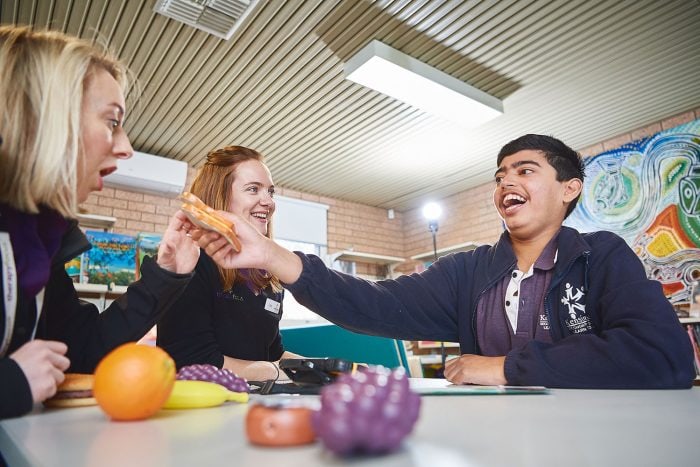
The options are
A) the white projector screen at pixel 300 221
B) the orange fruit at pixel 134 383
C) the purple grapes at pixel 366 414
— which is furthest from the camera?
the white projector screen at pixel 300 221

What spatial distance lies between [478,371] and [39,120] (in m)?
1.07

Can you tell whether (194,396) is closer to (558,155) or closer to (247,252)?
(247,252)

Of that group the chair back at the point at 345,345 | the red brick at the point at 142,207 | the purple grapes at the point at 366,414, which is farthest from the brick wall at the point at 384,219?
the purple grapes at the point at 366,414

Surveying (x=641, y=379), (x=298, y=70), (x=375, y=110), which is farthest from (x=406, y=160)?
(x=641, y=379)

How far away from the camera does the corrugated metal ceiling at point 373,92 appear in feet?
9.94

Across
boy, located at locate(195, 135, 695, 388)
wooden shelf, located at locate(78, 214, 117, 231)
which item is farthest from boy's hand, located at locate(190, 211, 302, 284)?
wooden shelf, located at locate(78, 214, 117, 231)

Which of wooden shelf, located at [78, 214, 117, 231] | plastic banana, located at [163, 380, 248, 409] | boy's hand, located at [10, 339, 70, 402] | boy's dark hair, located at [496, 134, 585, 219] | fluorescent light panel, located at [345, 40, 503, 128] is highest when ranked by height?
fluorescent light panel, located at [345, 40, 503, 128]

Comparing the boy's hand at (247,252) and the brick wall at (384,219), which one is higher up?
the brick wall at (384,219)

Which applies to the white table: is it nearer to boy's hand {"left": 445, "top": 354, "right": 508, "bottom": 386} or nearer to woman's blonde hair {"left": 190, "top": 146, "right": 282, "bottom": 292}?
boy's hand {"left": 445, "top": 354, "right": 508, "bottom": 386}

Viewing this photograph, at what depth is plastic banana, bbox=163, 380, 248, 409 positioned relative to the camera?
2.09ft

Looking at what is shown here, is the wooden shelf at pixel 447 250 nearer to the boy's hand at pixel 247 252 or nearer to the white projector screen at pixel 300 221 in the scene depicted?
the white projector screen at pixel 300 221

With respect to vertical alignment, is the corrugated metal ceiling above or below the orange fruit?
above

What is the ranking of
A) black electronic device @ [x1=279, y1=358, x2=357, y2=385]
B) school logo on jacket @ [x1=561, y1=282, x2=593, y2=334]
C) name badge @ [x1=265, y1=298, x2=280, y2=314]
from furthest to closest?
name badge @ [x1=265, y1=298, x2=280, y2=314]
school logo on jacket @ [x1=561, y1=282, x2=593, y2=334]
black electronic device @ [x1=279, y1=358, x2=357, y2=385]

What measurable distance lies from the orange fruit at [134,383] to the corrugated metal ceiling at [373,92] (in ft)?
8.36
